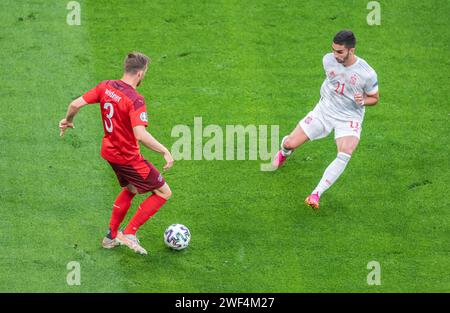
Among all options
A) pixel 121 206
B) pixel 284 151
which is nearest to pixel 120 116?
pixel 121 206

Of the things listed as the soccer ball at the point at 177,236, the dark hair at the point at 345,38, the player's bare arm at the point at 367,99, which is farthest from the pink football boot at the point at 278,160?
the soccer ball at the point at 177,236

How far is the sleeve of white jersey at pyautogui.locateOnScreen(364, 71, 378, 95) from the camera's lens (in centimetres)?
1104

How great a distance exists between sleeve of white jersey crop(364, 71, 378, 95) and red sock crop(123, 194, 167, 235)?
2.66 m

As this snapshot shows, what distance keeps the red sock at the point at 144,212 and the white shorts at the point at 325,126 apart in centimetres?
223

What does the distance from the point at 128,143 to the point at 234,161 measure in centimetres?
244

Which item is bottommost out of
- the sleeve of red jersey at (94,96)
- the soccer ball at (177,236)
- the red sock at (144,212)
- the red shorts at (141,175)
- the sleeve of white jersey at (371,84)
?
the soccer ball at (177,236)

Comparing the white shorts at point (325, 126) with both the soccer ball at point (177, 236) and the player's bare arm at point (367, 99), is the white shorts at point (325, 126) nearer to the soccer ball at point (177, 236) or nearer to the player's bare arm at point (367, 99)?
the player's bare arm at point (367, 99)

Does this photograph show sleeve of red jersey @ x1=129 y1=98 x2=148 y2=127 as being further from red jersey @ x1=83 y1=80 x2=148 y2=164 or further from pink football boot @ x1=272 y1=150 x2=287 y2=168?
pink football boot @ x1=272 y1=150 x2=287 y2=168

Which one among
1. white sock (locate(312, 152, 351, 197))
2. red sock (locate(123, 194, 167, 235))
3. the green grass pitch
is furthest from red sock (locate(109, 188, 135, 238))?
white sock (locate(312, 152, 351, 197))

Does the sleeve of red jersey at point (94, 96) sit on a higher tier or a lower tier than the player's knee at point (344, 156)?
higher

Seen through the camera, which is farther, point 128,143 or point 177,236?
point 177,236

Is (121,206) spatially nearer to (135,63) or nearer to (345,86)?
(135,63)

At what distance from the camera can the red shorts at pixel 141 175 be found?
10.1 metres

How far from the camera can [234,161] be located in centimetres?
1220
